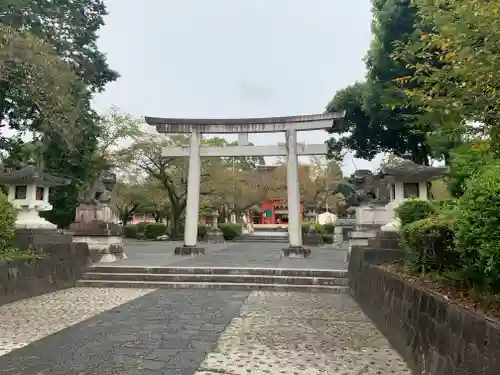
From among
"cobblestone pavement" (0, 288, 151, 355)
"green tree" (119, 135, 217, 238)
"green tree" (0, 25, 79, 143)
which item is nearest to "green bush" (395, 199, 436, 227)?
"cobblestone pavement" (0, 288, 151, 355)

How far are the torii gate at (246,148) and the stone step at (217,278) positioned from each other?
4.51 metres

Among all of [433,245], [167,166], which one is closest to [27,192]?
[433,245]

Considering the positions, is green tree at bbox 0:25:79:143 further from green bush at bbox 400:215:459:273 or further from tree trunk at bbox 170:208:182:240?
tree trunk at bbox 170:208:182:240

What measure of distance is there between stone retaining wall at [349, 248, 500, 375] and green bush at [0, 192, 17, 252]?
20.6 ft

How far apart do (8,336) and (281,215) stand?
4916 centimetres

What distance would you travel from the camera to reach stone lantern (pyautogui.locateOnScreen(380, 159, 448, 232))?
10930 mm

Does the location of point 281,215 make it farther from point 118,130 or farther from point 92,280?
point 92,280

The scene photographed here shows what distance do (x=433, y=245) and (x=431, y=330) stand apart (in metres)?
1.53

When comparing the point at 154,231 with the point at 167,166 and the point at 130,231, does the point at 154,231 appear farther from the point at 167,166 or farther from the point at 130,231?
the point at 167,166

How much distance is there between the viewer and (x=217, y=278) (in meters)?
9.72

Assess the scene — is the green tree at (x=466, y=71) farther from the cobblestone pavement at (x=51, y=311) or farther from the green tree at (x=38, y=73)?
the green tree at (x=38, y=73)

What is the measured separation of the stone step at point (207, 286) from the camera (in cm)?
901

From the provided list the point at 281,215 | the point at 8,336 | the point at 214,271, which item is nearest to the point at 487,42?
the point at 8,336

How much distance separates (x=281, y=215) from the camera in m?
53.5
